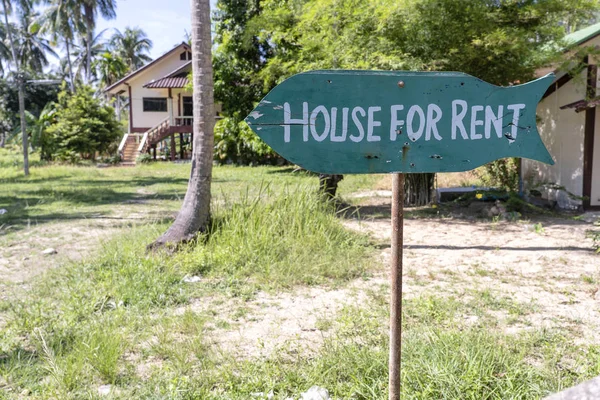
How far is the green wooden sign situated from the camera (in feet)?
5.94

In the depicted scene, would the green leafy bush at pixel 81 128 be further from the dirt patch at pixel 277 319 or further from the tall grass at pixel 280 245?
the dirt patch at pixel 277 319

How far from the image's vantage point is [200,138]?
19.2 ft

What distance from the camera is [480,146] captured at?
1931mm

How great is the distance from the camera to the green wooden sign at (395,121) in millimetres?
1810

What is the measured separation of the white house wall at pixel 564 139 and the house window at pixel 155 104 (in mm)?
22508

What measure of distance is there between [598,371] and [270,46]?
57.9 feet

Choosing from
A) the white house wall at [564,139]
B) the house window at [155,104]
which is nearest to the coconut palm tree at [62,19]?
the house window at [155,104]

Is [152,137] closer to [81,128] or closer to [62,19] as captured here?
[81,128]

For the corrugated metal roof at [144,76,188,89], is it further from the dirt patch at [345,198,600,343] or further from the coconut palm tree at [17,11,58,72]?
the coconut palm tree at [17,11,58,72]

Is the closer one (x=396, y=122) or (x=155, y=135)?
(x=396, y=122)

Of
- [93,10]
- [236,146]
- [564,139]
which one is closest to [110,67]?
[93,10]

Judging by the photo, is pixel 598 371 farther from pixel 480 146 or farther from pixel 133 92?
pixel 133 92

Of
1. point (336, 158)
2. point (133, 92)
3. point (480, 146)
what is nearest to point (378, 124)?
point (336, 158)

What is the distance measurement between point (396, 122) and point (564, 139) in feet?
30.6
